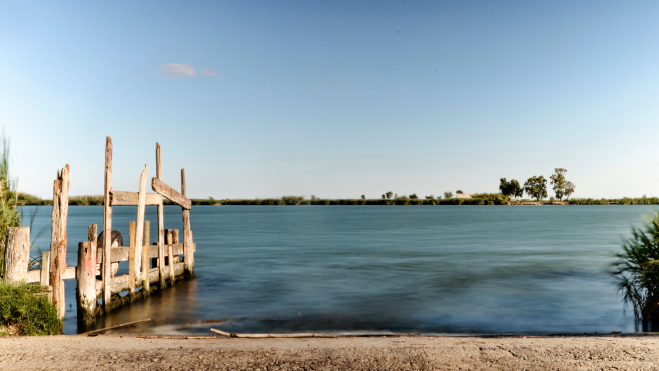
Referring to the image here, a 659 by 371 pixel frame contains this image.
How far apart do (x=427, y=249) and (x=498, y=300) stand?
19275 mm

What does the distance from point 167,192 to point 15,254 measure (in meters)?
6.78

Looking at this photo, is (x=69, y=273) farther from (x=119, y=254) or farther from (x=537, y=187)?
(x=537, y=187)

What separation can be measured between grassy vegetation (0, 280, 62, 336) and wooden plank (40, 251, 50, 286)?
0.86ft

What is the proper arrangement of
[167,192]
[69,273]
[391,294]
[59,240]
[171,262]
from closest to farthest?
[59,240] → [69,273] → [167,192] → [171,262] → [391,294]

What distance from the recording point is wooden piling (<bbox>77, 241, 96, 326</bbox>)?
37.8 feet

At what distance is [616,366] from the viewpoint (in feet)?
22.1

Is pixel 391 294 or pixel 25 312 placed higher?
pixel 25 312

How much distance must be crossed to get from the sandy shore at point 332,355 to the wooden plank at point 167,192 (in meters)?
7.54

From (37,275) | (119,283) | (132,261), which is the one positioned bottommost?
(119,283)

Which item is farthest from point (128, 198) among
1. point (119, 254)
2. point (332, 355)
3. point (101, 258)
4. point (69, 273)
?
point (332, 355)

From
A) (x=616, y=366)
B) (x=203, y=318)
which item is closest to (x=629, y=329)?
(x=616, y=366)

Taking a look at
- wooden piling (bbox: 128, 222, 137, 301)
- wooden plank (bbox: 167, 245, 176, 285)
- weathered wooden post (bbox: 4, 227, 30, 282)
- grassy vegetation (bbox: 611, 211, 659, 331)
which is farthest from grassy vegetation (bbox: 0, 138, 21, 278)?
grassy vegetation (bbox: 611, 211, 659, 331)

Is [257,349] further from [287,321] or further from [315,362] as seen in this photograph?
[287,321]

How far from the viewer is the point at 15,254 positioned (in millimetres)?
9711
